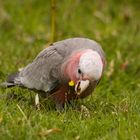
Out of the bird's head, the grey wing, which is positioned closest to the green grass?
the grey wing

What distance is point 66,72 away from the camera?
5.39 metres

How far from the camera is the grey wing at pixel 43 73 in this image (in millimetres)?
5539

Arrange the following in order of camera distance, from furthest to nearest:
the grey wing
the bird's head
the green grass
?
the grey wing → the bird's head → the green grass

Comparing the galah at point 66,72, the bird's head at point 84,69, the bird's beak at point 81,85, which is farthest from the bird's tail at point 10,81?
the bird's beak at point 81,85

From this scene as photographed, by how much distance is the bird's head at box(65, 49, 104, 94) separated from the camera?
5.15 meters

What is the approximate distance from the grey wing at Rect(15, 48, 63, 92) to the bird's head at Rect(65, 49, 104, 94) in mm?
212

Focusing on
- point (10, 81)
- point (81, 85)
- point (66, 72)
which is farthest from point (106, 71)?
point (81, 85)

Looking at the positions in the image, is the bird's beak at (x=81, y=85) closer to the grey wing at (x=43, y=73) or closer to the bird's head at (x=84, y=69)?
the bird's head at (x=84, y=69)

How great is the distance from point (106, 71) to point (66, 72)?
6.18ft

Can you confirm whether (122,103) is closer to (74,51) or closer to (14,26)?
(74,51)

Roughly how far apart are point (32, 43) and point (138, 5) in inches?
113

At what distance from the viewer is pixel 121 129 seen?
4.83 m

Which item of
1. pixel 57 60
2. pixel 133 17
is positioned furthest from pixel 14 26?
pixel 57 60

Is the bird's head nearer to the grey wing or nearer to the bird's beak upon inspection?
the bird's beak
